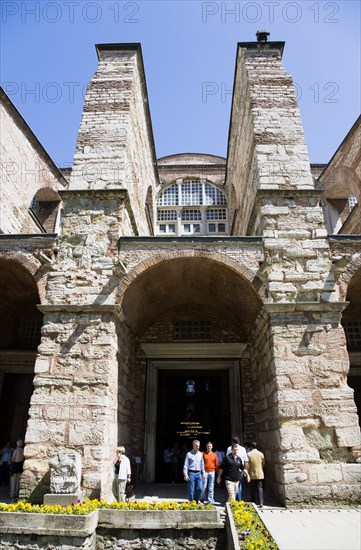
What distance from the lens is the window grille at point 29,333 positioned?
31.5 feet

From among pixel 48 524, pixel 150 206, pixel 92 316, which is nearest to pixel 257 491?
pixel 48 524

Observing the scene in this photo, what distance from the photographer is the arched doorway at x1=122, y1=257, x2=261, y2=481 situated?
7.82 meters

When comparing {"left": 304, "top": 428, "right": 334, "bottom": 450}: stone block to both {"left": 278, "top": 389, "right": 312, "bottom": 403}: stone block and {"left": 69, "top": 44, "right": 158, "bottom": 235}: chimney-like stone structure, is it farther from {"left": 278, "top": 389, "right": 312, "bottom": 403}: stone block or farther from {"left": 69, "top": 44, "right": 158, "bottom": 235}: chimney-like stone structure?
{"left": 69, "top": 44, "right": 158, "bottom": 235}: chimney-like stone structure

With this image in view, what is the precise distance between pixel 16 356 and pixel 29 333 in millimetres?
661

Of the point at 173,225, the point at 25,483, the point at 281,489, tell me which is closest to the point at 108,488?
the point at 25,483

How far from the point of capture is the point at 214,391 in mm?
11336

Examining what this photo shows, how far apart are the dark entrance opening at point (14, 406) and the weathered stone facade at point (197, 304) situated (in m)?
0.45

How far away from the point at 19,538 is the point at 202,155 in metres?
15.5

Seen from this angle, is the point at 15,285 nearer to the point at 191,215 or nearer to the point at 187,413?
the point at 187,413

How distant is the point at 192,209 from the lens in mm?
14211

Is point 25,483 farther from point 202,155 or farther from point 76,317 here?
point 202,155

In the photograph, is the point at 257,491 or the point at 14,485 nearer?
the point at 257,491

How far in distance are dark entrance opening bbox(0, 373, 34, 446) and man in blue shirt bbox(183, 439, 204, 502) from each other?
5.22m

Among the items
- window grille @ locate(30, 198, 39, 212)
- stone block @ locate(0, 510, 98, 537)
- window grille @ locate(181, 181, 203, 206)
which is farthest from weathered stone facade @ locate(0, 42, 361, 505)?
window grille @ locate(181, 181, 203, 206)
